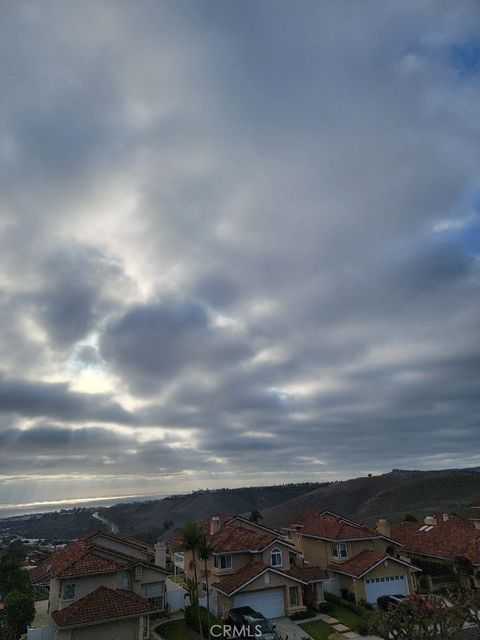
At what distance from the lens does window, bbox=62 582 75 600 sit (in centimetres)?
3425

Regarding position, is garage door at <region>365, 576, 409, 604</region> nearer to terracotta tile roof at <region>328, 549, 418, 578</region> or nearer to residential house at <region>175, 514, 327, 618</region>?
terracotta tile roof at <region>328, 549, 418, 578</region>

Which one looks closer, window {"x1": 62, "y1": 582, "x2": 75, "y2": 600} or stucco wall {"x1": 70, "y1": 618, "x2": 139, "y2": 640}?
stucco wall {"x1": 70, "y1": 618, "x2": 139, "y2": 640}

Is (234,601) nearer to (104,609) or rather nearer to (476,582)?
(104,609)

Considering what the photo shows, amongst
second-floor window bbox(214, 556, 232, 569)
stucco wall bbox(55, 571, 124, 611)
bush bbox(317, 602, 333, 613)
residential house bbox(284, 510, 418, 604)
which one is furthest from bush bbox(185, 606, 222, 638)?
residential house bbox(284, 510, 418, 604)

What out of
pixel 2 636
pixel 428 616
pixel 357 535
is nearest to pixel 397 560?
pixel 357 535

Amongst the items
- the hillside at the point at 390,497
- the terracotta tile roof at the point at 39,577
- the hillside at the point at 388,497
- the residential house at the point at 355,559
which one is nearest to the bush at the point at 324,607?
the residential house at the point at 355,559

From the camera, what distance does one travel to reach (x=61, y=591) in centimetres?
3428

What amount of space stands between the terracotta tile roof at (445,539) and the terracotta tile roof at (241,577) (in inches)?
747

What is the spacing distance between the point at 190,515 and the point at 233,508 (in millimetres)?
19393

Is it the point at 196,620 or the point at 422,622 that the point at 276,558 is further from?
the point at 422,622

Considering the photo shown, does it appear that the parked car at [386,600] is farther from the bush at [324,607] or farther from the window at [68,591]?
the window at [68,591]

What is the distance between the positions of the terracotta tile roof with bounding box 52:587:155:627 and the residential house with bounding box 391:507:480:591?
1256 inches

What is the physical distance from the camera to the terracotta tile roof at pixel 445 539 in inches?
1864

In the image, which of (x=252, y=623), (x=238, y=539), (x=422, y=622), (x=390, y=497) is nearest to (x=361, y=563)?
(x=238, y=539)
